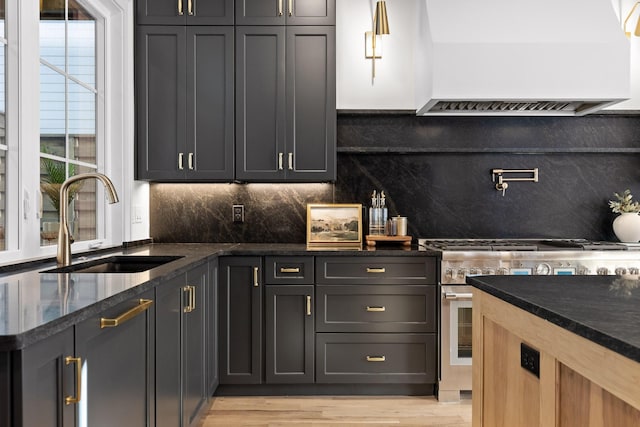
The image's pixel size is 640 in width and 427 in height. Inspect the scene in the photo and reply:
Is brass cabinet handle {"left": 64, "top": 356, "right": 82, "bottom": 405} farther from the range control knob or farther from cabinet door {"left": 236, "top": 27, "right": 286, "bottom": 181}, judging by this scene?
the range control knob

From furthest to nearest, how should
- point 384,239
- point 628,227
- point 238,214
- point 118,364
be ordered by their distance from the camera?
1. point 238,214
2. point 628,227
3. point 384,239
4. point 118,364

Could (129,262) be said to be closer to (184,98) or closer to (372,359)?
(184,98)

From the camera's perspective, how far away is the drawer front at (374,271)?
9.66ft

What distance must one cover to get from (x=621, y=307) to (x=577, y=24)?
2465 mm

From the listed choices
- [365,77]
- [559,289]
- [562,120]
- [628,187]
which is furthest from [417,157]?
[559,289]

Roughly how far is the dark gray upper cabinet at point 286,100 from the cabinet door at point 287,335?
0.77m

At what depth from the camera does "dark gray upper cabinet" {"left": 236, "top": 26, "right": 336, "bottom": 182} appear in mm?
3143

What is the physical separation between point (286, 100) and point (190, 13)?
825 mm

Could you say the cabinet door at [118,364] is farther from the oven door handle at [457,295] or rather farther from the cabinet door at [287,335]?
the oven door handle at [457,295]

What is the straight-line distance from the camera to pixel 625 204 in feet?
11.2

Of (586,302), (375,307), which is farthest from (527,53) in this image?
(586,302)

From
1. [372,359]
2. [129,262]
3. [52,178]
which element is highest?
[52,178]

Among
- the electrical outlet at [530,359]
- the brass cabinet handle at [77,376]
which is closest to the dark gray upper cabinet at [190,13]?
the brass cabinet handle at [77,376]

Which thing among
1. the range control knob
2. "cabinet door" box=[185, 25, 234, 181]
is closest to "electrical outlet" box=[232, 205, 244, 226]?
"cabinet door" box=[185, 25, 234, 181]
